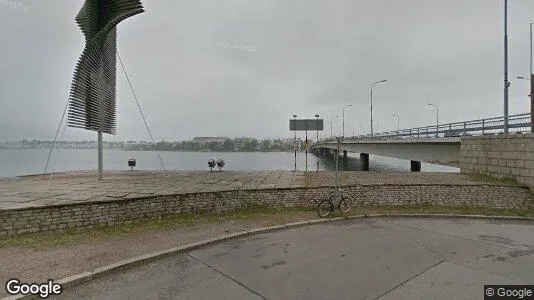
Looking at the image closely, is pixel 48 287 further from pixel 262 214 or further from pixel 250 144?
pixel 250 144

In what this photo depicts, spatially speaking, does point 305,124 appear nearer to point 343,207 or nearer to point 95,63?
point 343,207

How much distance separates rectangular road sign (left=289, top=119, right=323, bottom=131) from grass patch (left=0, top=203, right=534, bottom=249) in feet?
36.4

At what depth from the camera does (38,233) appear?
7223 mm

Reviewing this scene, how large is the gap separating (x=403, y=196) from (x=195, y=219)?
27.8 feet

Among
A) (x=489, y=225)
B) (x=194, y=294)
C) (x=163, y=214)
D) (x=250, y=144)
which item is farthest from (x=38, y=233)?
(x=250, y=144)

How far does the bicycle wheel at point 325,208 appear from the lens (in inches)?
400

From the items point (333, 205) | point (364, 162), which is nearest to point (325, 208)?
point (333, 205)

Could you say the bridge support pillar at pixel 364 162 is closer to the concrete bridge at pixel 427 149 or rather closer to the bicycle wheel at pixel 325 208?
the concrete bridge at pixel 427 149

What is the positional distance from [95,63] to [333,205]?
41.1ft

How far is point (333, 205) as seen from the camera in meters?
10.4

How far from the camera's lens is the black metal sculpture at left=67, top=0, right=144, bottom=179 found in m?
12.6

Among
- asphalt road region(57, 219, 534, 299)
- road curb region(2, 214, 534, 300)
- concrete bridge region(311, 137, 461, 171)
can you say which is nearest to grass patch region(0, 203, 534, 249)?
road curb region(2, 214, 534, 300)

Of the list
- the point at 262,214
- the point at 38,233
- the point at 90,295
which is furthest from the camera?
the point at 262,214

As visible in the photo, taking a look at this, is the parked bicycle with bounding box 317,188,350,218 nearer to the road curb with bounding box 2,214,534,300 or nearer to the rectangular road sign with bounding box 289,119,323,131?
the road curb with bounding box 2,214,534,300
